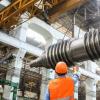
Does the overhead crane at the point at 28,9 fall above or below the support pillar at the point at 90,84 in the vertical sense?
above

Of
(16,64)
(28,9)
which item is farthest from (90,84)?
(28,9)

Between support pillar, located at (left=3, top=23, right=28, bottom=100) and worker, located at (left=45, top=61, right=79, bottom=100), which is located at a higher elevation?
support pillar, located at (left=3, top=23, right=28, bottom=100)

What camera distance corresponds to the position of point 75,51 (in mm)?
4469

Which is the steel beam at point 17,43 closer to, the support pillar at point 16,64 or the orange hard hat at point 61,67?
the support pillar at point 16,64

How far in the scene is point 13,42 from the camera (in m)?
17.5

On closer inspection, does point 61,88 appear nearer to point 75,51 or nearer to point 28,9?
→ point 75,51

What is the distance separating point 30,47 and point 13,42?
5.37ft

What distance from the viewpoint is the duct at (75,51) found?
4.21 m

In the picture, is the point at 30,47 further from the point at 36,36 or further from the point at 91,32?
the point at 91,32

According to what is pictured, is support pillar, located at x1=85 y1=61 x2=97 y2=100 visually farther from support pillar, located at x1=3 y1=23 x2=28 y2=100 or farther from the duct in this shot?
the duct

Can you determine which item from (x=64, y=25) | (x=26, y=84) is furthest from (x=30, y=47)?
(x=64, y=25)

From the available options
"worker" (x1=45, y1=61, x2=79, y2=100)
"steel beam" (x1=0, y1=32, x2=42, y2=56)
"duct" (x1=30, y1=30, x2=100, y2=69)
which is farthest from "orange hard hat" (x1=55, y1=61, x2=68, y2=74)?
"steel beam" (x1=0, y1=32, x2=42, y2=56)

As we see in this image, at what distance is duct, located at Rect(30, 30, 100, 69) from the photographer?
166 inches

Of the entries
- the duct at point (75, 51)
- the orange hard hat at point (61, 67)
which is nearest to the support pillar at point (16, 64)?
the duct at point (75, 51)
